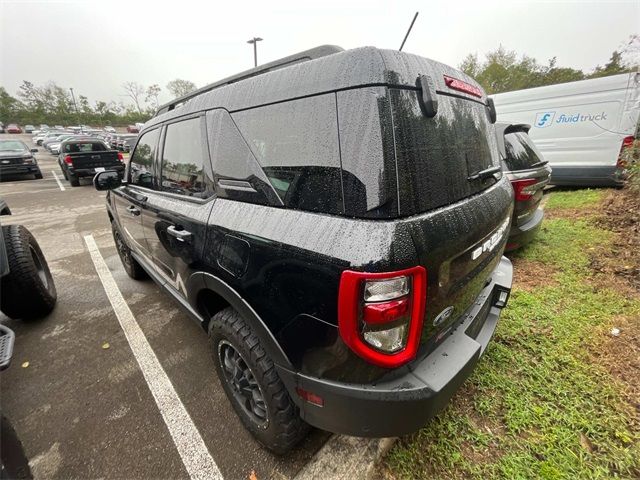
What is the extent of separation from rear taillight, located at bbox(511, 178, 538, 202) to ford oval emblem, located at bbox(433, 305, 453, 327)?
2.46 meters

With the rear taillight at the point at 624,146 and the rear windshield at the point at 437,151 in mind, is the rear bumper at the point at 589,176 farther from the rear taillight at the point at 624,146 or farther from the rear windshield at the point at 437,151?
the rear windshield at the point at 437,151

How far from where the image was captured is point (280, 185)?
1.41 m

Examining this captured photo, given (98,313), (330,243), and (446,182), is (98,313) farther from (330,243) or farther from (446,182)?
(446,182)

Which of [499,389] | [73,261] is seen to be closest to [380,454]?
[499,389]

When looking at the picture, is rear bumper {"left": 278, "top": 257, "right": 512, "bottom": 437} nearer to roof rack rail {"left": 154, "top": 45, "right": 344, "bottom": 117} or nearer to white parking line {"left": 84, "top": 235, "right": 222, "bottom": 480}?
white parking line {"left": 84, "top": 235, "right": 222, "bottom": 480}

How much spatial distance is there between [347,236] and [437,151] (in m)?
0.58

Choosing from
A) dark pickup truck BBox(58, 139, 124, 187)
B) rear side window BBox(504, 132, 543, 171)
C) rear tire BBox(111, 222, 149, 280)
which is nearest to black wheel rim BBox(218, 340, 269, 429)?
rear tire BBox(111, 222, 149, 280)

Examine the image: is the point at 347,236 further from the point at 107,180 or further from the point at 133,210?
the point at 107,180

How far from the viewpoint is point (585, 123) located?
628cm

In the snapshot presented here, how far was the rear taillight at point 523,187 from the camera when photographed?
324cm

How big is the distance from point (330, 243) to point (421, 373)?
2.33 feet

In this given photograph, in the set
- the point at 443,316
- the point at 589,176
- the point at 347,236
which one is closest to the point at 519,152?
the point at 443,316

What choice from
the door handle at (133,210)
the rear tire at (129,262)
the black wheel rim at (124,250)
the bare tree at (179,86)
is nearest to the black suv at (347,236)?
the door handle at (133,210)

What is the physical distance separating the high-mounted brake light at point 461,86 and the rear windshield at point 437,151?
6 cm
